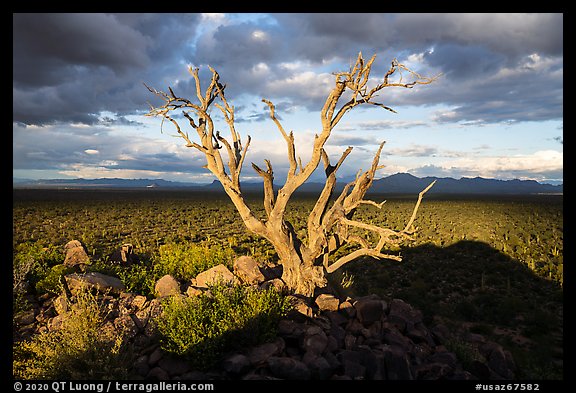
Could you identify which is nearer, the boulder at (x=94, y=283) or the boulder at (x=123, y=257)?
the boulder at (x=94, y=283)

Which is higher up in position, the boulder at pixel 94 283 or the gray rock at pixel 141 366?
the boulder at pixel 94 283

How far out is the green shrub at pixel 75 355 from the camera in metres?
5.93

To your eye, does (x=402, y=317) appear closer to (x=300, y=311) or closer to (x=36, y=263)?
(x=300, y=311)

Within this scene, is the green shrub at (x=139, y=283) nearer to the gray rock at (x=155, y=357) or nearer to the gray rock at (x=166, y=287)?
the gray rock at (x=166, y=287)

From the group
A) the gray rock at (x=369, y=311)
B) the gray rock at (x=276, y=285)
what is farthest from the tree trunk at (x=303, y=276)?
the gray rock at (x=369, y=311)

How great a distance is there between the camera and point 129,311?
8320mm

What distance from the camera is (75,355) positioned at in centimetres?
611

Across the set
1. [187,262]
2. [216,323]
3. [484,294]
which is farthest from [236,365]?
[484,294]

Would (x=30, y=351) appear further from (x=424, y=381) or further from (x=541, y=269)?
(x=541, y=269)

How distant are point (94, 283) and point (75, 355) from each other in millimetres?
3523

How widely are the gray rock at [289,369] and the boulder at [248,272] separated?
4.23 m

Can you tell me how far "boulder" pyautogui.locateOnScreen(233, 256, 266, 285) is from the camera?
10.3 meters

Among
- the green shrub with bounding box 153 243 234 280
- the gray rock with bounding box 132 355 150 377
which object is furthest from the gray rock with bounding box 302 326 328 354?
the green shrub with bounding box 153 243 234 280
